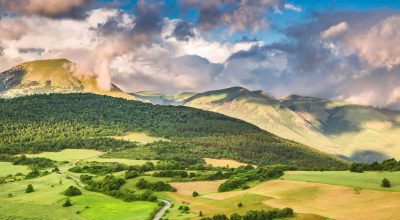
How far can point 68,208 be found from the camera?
161m

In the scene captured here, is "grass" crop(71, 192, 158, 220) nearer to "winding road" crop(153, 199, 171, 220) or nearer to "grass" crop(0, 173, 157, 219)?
"grass" crop(0, 173, 157, 219)

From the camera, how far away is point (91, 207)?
164 m

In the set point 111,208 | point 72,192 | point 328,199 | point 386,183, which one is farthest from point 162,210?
point 386,183

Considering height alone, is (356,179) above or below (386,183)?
above

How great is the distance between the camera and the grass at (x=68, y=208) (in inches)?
5827

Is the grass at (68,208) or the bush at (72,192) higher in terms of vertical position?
the bush at (72,192)

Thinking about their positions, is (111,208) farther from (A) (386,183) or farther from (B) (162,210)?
(A) (386,183)

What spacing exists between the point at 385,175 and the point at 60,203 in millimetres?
108519

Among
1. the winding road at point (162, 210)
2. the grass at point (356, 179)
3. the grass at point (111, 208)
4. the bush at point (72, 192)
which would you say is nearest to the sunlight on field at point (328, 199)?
the grass at point (356, 179)

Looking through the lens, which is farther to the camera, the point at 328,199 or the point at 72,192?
the point at 72,192

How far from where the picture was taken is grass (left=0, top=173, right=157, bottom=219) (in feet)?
486

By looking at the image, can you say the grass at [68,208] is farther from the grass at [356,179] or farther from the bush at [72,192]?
the grass at [356,179]

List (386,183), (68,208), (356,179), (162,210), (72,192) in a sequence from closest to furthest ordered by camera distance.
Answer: (386,183)
(162,210)
(356,179)
(68,208)
(72,192)

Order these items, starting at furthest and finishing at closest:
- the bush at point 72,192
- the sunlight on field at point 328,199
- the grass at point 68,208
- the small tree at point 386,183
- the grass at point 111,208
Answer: the bush at point 72,192, the grass at point 68,208, the grass at point 111,208, the small tree at point 386,183, the sunlight on field at point 328,199
